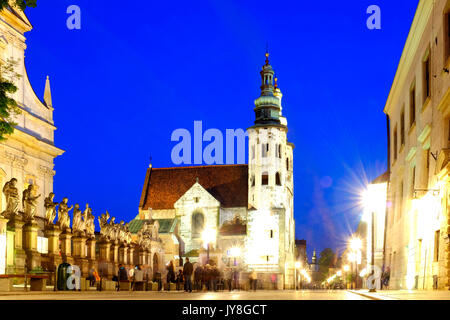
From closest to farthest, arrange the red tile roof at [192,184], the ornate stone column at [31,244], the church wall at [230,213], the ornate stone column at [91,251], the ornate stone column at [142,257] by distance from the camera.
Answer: the ornate stone column at [31,244]
the ornate stone column at [91,251]
the ornate stone column at [142,257]
the church wall at [230,213]
the red tile roof at [192,184]

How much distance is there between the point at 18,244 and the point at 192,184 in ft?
197

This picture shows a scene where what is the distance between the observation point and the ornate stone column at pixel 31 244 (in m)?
22.7

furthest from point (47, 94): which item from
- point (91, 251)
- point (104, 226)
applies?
point (91, 251)

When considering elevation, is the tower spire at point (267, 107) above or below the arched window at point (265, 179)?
above

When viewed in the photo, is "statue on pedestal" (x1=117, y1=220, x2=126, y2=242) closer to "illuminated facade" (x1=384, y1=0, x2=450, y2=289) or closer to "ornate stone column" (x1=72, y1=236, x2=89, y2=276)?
"ornate stone column" (x1=72, y1=236, x2=89, y2=276)

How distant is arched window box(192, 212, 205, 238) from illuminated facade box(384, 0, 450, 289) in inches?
1897

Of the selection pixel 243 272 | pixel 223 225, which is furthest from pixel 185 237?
pixel 243 272

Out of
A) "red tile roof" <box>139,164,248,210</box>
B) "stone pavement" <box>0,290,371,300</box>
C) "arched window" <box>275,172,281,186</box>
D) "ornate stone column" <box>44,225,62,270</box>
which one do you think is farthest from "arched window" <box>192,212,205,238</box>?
"stone pavement" <box>0,290,371,300</box>

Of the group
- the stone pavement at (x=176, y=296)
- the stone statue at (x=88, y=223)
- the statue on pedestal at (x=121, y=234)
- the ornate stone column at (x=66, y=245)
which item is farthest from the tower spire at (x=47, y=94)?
the stone pavement at (x=176, y=296)

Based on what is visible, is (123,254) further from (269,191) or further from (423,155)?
(269,191)

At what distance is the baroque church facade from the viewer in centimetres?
7069

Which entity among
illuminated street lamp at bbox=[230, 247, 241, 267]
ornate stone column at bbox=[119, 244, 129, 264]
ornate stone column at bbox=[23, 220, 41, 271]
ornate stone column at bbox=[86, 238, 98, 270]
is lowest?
illuminated street lamp at bbox=[230, 247, 241, 267]

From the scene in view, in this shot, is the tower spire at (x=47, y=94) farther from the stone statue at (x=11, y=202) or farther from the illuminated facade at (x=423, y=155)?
the illuminated facade at (x=423, y=155)

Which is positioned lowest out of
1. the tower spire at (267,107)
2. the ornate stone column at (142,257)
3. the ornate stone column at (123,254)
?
the ornate stone column at (142,257)
